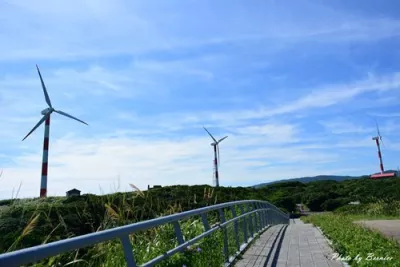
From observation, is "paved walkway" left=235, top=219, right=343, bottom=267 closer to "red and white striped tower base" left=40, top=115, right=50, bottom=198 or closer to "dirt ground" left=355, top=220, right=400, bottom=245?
"dirt ground" left=355, top=220, right=400, bottom=245

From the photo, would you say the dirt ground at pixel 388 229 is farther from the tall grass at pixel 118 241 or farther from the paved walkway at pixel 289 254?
the tall grass at pixel 118 241

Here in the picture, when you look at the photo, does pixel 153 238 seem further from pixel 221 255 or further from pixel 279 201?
pixel 279 201

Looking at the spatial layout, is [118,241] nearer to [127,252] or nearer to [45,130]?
[127,252]

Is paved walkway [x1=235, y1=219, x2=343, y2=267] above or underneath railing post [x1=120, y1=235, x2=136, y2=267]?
underneath

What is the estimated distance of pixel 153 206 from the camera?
810cm

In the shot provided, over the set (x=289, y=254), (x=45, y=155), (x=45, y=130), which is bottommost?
(x=289, y=254)

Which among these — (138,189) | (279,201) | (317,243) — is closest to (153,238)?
(138,189)

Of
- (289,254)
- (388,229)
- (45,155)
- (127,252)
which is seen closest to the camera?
(127,252)

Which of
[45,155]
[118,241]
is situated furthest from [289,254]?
[45,155]

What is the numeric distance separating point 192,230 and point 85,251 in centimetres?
284

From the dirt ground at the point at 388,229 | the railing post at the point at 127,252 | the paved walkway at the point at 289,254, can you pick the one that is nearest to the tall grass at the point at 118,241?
the paved walkway at the point at 289,254

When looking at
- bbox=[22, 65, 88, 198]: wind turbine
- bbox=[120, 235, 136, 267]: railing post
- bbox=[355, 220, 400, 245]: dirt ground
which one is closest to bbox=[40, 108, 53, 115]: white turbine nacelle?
bbox=[22, 65, 88, 198]: wind turbine

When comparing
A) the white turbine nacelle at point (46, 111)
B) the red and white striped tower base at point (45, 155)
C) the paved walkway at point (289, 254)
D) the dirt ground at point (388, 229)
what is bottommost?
the paved walkway at point (289, 254)

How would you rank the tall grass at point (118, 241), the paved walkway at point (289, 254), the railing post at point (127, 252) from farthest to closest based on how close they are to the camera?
the paved walkway at point (289, 254) → the tall grass at point (118, 241) → the railing post at point (127, 252)
